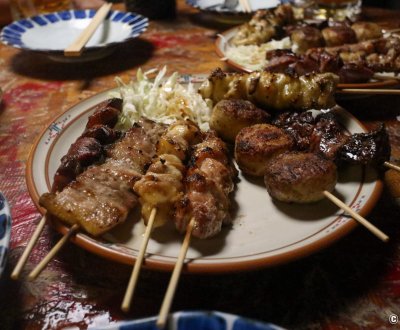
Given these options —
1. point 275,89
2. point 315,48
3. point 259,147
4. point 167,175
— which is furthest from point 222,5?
point 167,175

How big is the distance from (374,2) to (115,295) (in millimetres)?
6905

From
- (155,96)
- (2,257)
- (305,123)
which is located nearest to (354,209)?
(305,123)

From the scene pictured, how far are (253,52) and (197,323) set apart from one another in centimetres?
315

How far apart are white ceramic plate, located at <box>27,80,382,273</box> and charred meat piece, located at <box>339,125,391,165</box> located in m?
0.09

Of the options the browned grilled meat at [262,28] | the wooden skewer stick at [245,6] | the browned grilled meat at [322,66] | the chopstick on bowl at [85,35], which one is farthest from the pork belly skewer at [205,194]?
the wooden skewer stick at [245,6]

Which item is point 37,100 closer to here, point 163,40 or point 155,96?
point 155,96

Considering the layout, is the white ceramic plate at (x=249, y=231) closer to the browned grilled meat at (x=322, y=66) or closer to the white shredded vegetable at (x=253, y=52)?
the browned grilled meat at (x=322, y=66)

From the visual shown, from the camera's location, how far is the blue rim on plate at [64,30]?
14.2 feet

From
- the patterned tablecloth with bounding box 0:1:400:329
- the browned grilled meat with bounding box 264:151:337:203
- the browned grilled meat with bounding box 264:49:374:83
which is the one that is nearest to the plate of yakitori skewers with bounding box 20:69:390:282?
the browned grilled meat with bounding box 264:151:337:203

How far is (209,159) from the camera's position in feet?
7.36

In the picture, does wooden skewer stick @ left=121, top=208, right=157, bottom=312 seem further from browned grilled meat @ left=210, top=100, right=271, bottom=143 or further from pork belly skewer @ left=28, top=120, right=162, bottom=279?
browned grilled meat @ left=210, top=100, right=271, bottom=143

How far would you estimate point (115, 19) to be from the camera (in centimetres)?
480

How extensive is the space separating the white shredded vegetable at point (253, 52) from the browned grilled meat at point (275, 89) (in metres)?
0.76

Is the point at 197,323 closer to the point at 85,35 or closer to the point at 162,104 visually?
the point at 162,104
